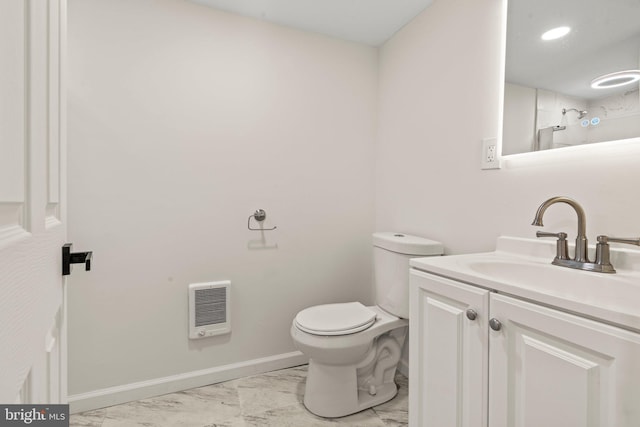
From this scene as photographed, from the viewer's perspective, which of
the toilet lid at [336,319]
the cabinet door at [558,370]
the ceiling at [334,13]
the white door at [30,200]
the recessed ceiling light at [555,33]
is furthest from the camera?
the ceiling at [334,13]

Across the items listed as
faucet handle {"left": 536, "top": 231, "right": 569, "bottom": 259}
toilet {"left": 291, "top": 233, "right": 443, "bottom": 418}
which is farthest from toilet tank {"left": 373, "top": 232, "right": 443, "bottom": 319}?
faucet handle {"left": 536, "top": 231, "right": 569, "bottom": 259}

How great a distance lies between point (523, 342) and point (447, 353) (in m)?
0.27

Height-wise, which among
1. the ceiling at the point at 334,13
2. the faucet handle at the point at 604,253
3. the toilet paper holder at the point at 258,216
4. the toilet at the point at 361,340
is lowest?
the toilet at the point at 361,340

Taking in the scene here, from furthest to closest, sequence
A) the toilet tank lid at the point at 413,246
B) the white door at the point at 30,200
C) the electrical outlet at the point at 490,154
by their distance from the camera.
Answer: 1. the toilet tank lid at the point at 413,246
2. the electrical outlet at the point at 490,154
3. the white door at the point at 30,200

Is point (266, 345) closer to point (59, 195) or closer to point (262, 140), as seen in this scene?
point (262, 140)

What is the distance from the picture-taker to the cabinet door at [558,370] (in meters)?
0.60

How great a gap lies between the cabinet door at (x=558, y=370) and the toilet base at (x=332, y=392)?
82 centimetres

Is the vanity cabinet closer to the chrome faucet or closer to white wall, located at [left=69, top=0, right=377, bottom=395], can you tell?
A: the chrome faucet

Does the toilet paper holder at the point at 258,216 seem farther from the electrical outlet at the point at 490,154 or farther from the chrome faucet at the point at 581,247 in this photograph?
the chrome faucet at the point at 581,247

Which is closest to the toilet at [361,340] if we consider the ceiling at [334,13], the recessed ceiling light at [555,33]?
the recessed ceiling light at [555,33]

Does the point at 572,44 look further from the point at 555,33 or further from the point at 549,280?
the point at 549,280

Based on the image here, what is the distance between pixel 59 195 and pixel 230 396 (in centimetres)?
145

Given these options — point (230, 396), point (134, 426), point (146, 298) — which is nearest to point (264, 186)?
point (146, 298)

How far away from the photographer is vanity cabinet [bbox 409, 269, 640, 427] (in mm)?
620
